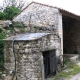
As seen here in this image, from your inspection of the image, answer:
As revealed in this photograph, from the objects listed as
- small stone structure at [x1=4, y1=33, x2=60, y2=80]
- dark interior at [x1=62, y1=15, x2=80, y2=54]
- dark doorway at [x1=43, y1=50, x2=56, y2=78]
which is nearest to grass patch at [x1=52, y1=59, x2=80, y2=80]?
dark doorway at [x1=43, y1=50, x2=56, y2=78]

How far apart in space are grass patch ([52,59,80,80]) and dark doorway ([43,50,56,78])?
1.22 feet

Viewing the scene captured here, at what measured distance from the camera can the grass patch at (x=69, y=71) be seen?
10.3 metres

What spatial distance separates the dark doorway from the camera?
983 centimetres

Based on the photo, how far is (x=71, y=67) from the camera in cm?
1220

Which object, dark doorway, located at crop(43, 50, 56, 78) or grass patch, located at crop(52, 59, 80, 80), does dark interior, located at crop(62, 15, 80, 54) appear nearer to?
grass patch, located at crop(52, 59, 80, 80)

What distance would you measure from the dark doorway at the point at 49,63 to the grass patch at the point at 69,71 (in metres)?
0.37

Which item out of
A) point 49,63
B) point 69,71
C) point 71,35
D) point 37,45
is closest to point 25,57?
point 37,45

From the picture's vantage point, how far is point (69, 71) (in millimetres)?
11227

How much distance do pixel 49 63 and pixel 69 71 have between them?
1.79 metres

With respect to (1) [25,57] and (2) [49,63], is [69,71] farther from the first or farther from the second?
(1) [25,57]

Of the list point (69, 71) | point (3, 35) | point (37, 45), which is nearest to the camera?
point (37, 45)

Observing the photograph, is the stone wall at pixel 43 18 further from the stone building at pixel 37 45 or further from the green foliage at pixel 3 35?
the green foliage at pixel 3 35

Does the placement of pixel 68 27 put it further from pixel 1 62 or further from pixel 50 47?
pixel 1 62

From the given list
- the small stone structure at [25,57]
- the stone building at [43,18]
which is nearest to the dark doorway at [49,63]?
the small stone structure at [25,57]
